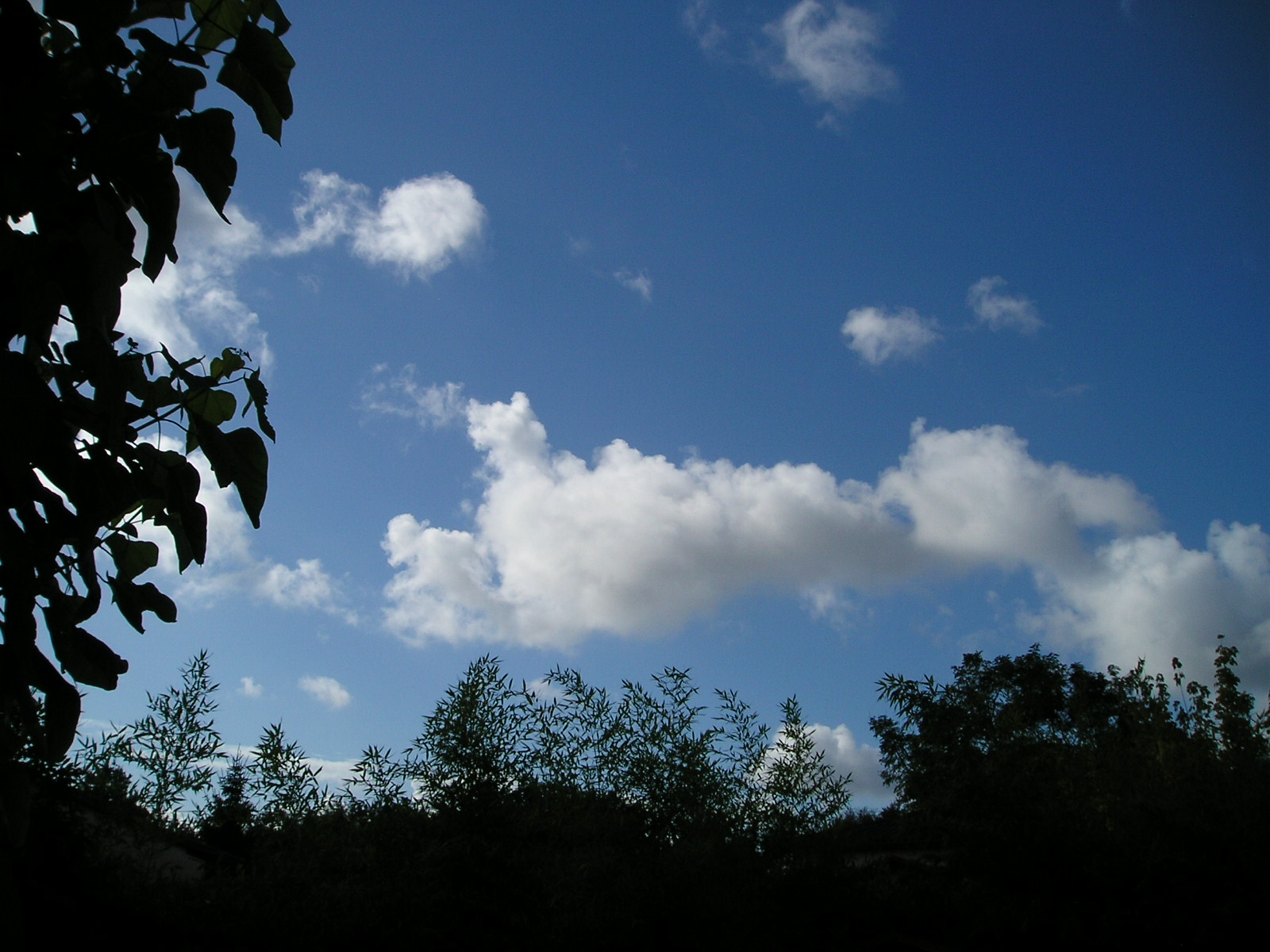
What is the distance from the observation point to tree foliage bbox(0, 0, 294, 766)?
3.19 ft

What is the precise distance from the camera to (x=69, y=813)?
4.10 metres

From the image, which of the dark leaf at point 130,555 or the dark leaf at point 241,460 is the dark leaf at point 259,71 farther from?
the dark leaf at point 130,555

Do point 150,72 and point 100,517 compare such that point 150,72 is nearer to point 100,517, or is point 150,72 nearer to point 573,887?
point 100,517

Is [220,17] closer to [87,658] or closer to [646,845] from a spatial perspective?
[87,658]

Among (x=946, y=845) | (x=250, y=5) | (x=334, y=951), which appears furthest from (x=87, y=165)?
(x=946, y=845)

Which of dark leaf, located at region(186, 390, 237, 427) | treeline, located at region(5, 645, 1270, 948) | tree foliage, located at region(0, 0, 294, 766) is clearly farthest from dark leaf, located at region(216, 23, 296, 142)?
treeline, located at region(5, 645, 1270, 948)

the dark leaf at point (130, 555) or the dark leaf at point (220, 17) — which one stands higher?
the dark leaf at point (220, 17)

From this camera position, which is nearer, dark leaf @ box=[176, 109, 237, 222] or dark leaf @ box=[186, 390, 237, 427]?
dark leaf @ box=[176, 109, 237, 222]

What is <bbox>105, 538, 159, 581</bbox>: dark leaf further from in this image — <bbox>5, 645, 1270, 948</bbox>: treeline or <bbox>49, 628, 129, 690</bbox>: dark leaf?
<bbox>5, 645, 1270, 948</bbox>: treeline

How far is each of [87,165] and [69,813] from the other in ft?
13.5

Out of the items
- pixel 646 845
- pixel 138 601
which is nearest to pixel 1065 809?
pixel 646 845

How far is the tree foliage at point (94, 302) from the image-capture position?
97 cm

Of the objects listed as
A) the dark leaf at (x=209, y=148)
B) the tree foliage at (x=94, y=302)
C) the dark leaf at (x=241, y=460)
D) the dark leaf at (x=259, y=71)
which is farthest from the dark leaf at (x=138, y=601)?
the dark leaf at (x=259, y=71)

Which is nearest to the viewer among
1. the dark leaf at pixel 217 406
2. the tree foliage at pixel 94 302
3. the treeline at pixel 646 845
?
the tree foliage at pixel 94 302
